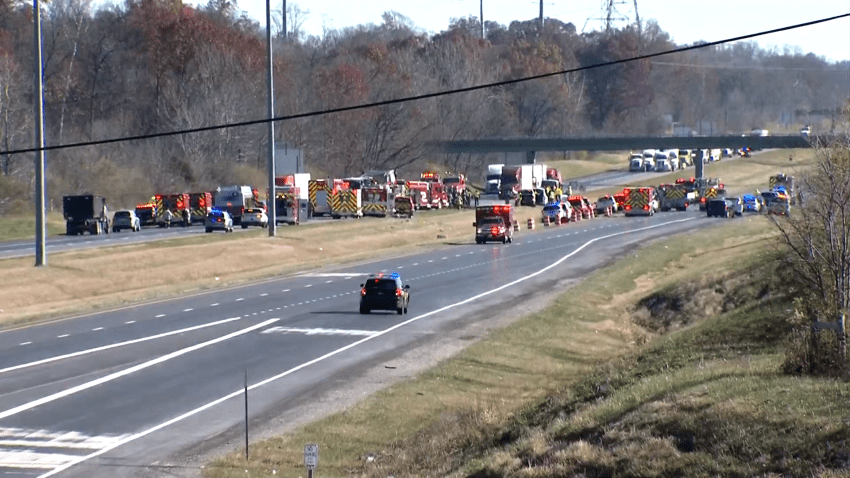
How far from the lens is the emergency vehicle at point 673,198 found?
103250mm

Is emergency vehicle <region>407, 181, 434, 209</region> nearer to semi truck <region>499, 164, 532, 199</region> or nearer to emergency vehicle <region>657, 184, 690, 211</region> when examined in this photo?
semi truck <region>499, 164, 532, 199</region>

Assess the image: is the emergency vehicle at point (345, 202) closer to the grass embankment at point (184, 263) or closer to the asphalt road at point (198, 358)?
the grass embankment at point (184, 263)

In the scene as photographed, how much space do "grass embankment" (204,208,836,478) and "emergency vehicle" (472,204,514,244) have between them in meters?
30.1

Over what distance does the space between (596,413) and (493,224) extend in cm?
5017

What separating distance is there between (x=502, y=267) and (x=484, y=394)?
2948 centimetres

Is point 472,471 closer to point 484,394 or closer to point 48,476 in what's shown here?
point 48,476

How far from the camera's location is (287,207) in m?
75.9

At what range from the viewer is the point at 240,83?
363ft

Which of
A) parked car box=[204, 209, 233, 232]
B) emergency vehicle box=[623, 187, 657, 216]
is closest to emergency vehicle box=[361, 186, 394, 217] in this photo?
parked car box=[204, 209, 233, 232]

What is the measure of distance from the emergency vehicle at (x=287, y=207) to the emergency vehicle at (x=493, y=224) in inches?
502

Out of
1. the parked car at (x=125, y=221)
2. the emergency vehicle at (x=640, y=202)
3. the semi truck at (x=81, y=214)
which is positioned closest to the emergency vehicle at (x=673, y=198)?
the emergency vehicle at (x=640, y=202)

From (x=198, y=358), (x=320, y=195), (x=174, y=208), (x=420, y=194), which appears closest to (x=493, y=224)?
(x=320, y=195)

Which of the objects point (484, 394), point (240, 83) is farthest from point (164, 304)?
point (240, 83)

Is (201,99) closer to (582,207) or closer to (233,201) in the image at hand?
(233,201)
